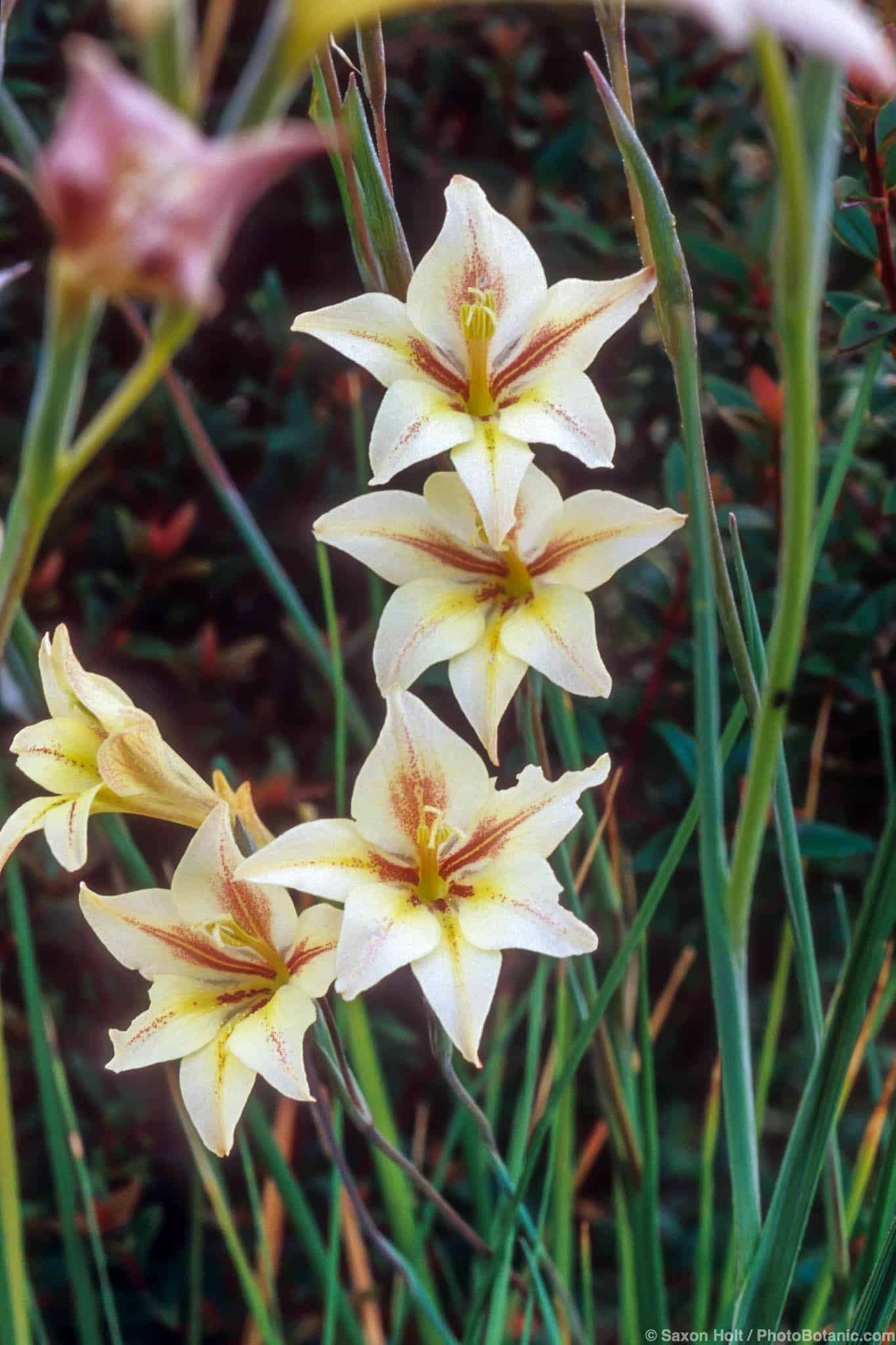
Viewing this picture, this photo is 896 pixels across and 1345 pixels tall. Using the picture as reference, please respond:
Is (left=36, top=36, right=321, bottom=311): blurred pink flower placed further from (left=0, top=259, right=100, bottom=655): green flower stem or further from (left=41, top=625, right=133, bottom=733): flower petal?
(left=41, top=625, right=133, bottom=733): flower petal

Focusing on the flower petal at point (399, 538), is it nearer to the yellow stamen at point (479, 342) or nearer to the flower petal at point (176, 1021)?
the yellow stamen at point (479, 342)

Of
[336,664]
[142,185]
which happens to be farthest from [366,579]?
[142,185]

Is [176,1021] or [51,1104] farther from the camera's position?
[51,1104]

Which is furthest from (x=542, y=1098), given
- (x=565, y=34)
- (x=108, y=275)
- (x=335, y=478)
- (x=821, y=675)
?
(x=565, y=34)

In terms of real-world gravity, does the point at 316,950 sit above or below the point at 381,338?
below

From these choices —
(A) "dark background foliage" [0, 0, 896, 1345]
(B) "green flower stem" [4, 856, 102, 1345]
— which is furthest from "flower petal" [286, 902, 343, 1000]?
(A) "dark background foliage" [0, 0, 896, 1345]

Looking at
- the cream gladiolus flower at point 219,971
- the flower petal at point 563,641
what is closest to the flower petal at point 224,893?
the cream gladiolus flower at point 219,971

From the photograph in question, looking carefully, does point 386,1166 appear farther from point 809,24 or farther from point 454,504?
point 809,24
